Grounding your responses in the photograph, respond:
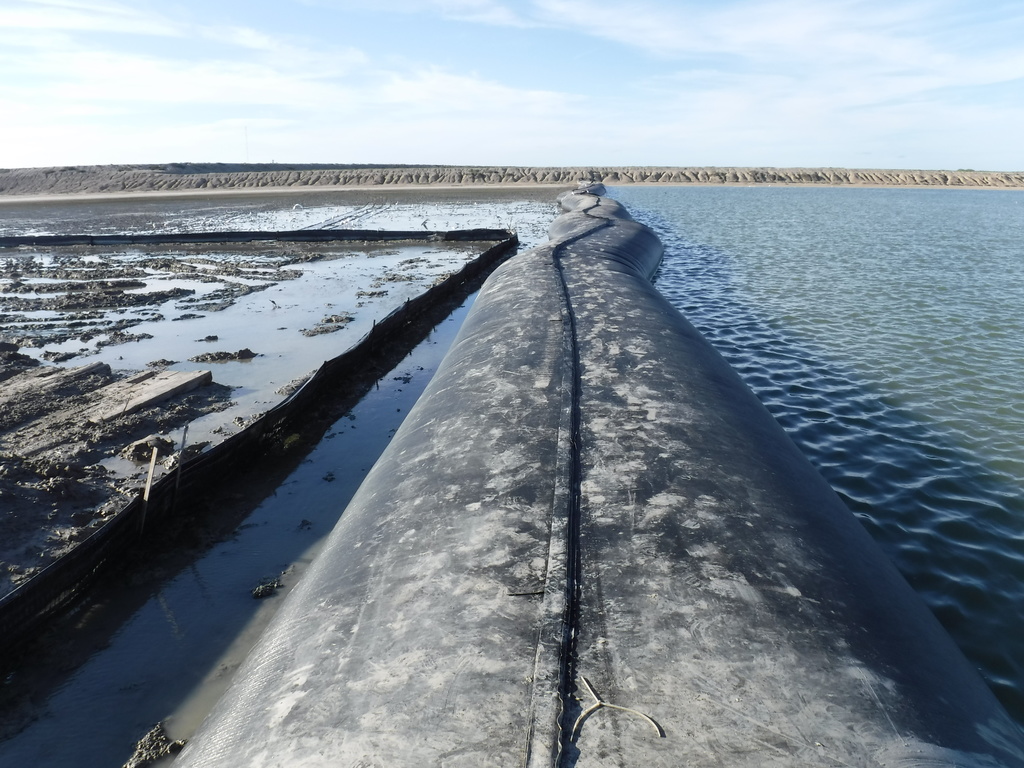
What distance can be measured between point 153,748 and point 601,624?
2.85 meters

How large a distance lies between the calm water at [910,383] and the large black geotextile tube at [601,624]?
56.4 inches

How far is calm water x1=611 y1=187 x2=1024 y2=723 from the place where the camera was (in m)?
5.04

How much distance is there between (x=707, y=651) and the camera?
8.58ft

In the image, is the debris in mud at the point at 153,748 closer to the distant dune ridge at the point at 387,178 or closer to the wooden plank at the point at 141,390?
the wooden plank at the point at 141,390

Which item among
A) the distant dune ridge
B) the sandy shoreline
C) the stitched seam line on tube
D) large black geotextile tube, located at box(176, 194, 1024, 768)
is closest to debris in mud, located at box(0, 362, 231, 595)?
large black geotextile tube, located at box(176, 194, 1024, 768)

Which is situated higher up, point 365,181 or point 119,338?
point 365,181

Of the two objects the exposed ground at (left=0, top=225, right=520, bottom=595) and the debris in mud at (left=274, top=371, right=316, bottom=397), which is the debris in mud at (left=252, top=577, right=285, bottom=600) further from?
the debris in mud at (left=274, top=371, right=316, bottom=397)

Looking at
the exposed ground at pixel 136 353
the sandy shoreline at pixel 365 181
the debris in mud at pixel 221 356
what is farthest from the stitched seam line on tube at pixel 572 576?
the sandy shoreline at pixel 365 181

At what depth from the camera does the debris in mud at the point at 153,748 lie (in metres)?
3.58

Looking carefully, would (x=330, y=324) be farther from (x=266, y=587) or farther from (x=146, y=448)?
(x=266, y=587)

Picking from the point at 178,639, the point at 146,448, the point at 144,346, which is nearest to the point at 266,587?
the point at 178,639

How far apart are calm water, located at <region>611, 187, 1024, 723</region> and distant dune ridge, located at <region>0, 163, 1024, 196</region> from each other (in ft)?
138

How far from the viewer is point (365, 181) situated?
58.6 metres

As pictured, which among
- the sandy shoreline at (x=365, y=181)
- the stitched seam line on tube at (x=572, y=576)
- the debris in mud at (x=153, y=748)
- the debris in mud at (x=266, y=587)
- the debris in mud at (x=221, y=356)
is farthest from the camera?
the sandy shoreline at (x=365, y=181)
